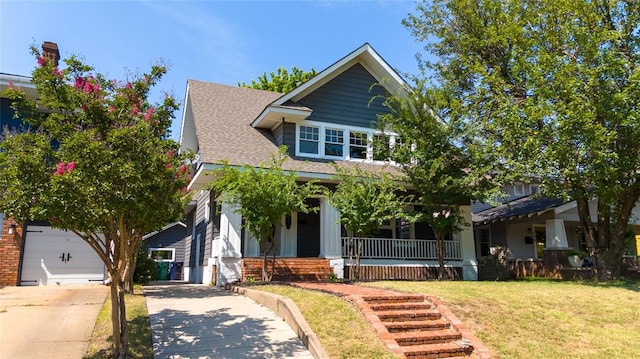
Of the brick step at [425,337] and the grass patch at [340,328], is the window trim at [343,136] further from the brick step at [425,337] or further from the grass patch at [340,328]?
the brick step at [425,337]

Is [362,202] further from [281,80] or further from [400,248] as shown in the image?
[281,80]

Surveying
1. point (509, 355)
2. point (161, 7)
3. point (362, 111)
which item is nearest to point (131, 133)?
point (161, 7)

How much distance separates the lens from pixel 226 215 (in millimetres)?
13922

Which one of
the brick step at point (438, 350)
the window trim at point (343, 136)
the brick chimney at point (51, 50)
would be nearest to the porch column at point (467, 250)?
the window trim at point (343, 136)

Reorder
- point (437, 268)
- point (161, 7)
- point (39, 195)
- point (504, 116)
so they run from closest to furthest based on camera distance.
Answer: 1. point (39, 195)
2. point (161, 7)
3. point (504, 116)
4. point (437, 268)

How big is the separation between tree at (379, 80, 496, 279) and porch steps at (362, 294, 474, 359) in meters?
6.00

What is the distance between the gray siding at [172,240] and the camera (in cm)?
2800

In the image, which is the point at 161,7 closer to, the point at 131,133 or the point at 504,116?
the point at 131,133

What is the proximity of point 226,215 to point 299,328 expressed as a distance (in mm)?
7257

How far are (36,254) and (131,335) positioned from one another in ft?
32.4

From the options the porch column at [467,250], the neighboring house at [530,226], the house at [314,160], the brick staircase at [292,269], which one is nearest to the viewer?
the brick staircase at [292,269]

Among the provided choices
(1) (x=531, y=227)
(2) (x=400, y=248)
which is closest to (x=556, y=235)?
(1) (x=531, y=227)

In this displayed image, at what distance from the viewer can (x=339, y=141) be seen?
55.2 ft

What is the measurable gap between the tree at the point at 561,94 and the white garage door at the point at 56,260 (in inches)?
537
